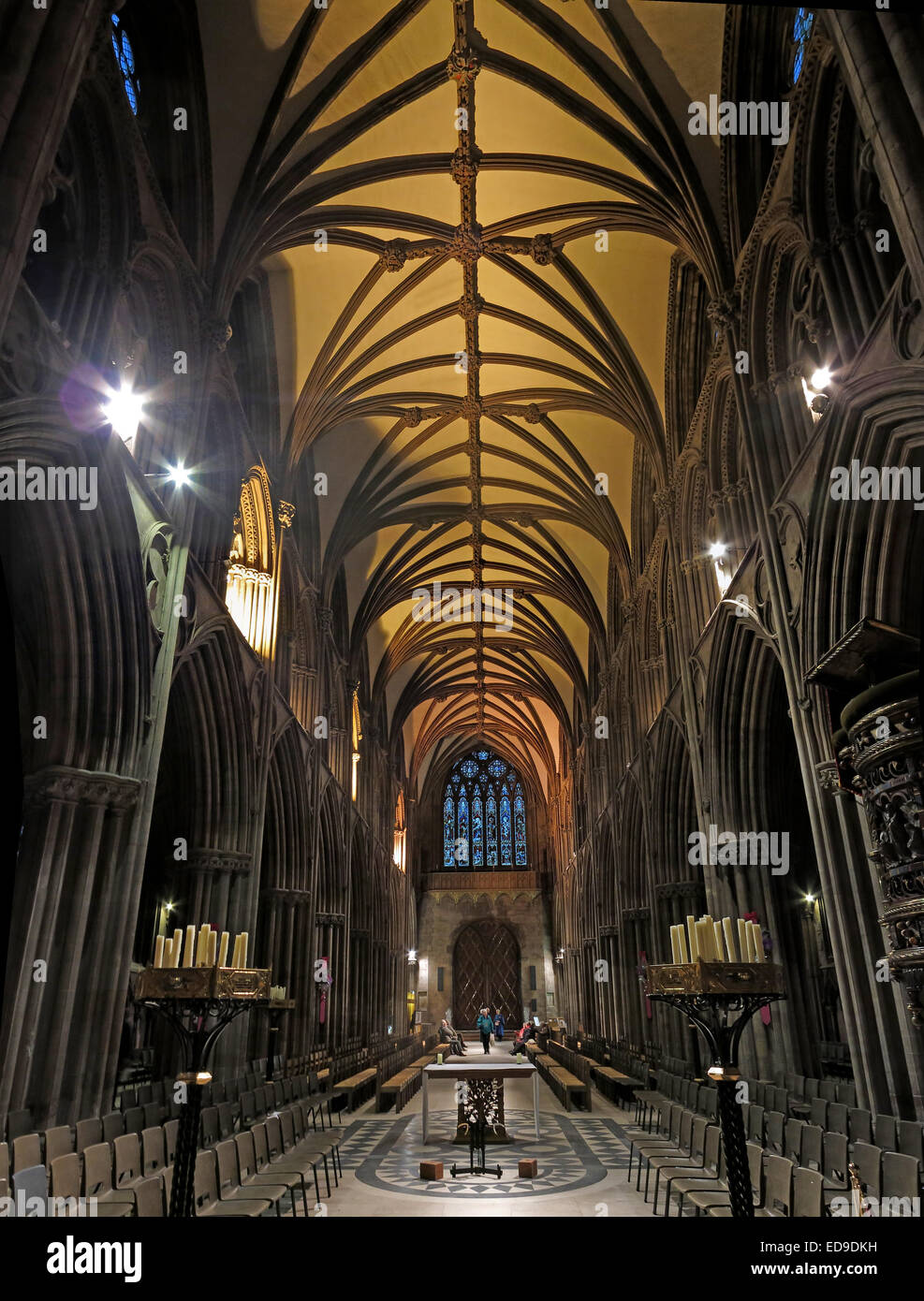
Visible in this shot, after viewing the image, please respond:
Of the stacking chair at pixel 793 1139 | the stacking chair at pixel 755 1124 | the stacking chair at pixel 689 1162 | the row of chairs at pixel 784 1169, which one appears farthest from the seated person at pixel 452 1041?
the stacking chair at pixel 793 1139

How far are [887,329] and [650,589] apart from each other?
412 inches

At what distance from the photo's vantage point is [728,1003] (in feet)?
15.2

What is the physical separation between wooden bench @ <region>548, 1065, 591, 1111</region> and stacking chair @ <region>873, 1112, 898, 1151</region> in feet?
28.7

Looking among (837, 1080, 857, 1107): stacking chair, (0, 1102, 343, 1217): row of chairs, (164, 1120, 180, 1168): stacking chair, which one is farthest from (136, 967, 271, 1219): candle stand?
(837, 1080, 857, 1107): stacking chair

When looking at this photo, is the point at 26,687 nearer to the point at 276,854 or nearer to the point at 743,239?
the point at 276,854

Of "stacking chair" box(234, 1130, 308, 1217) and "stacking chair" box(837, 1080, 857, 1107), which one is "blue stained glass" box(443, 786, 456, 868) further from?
"stacking chair" box(234, 1130, 308, 1217)

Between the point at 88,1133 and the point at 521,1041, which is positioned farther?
the point at 521,1041

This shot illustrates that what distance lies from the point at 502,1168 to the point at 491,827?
33627 millimetres

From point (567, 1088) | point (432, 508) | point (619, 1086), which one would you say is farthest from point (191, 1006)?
point (432, 508)

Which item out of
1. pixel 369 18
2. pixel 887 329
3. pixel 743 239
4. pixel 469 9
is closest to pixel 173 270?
pixel 369 18

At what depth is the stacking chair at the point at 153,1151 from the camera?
20.5 ft

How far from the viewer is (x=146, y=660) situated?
9.19m

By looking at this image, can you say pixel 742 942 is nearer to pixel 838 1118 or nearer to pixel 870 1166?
pixel 870 1166

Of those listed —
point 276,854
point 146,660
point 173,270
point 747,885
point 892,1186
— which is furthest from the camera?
point 276,854
